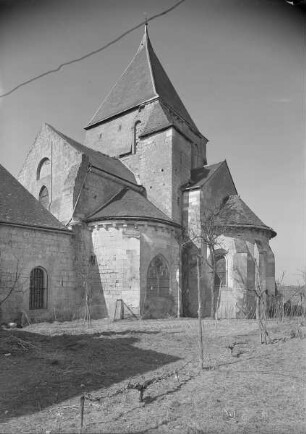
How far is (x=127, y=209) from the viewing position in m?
18.2

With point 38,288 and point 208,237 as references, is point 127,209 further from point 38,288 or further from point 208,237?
point 38,288

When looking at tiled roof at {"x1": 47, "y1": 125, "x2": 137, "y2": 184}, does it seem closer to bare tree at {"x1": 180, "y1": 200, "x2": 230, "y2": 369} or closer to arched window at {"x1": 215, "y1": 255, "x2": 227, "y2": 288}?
bare tree at {"x1": 180, "y1": 200, "x2": 230, "y2": 369}

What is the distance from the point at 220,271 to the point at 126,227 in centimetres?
667

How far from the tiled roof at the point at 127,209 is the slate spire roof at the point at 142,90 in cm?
868

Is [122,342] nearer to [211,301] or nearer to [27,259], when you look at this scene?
[27,259]

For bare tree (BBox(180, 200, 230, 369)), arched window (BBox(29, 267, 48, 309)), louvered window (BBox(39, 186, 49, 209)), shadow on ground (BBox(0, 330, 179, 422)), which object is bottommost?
shadow on ground (BBox(0, 330, 179, 422))

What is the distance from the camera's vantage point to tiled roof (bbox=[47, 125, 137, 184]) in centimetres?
2054

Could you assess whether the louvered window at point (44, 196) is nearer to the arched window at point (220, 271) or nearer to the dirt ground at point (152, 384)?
the arched window at point (220, 271)

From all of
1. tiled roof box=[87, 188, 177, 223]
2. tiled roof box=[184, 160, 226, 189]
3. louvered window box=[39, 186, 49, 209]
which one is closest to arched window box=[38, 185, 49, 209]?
louvered window box=[39, 186, 49, 209]

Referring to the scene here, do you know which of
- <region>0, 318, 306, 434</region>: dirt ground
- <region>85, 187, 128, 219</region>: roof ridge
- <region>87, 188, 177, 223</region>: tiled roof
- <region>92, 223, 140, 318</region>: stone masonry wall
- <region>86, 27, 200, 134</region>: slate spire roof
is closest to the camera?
<region>0, 318, 306, 434</region>: dirt ground

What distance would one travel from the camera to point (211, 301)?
63.3 ft

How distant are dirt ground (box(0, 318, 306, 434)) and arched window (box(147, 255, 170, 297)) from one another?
6.63 metres

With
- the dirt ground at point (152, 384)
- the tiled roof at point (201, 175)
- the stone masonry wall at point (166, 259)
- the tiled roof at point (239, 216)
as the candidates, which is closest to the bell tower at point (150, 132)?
the tiled roof at point (201, 175)

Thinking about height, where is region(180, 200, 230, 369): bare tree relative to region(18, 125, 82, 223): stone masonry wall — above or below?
below
